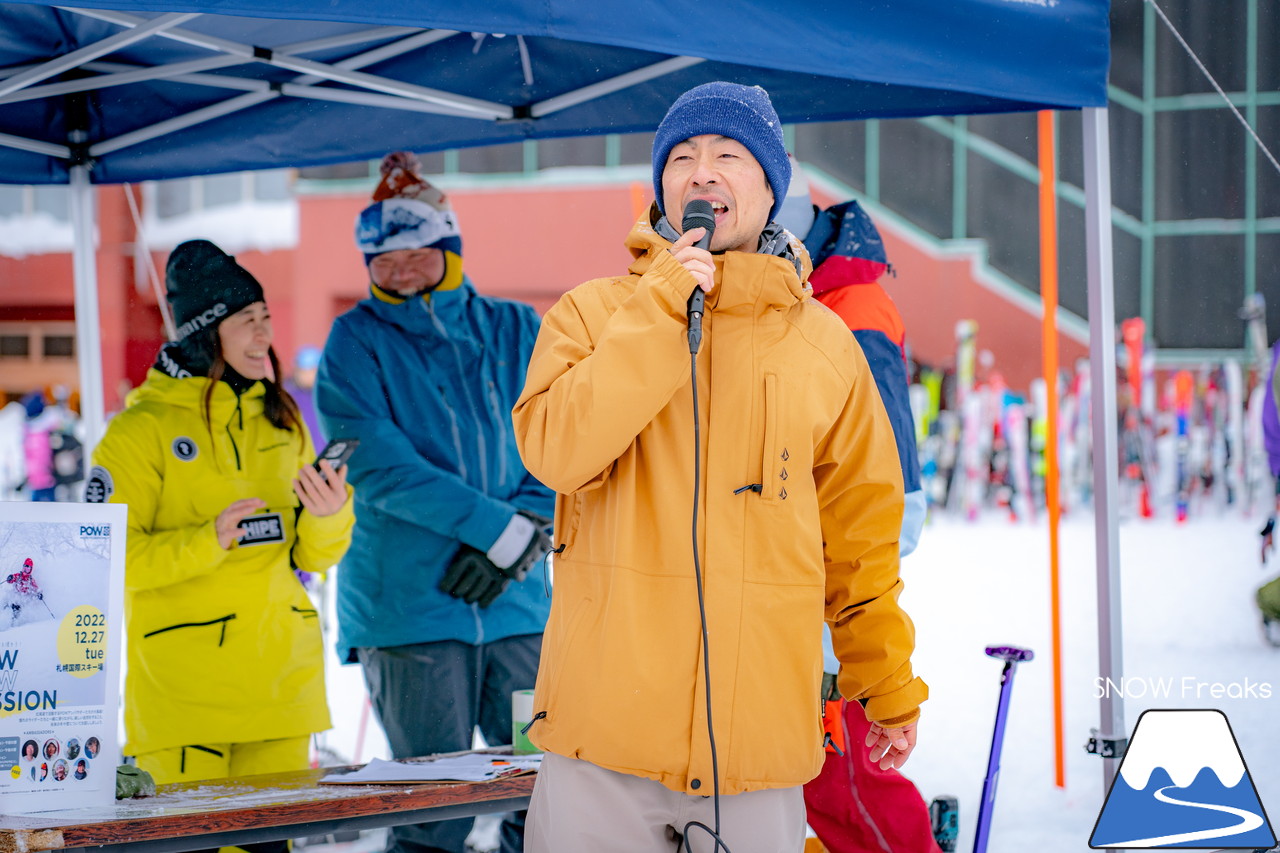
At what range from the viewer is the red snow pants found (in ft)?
8.36

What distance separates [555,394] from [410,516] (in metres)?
1.47

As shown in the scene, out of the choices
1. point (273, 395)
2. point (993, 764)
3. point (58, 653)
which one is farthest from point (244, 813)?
point (993, 764)

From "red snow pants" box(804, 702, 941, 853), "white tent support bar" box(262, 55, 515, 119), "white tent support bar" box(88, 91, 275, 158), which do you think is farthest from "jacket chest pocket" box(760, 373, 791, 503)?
"white tent support bar" box(88, 91, 275, 158)

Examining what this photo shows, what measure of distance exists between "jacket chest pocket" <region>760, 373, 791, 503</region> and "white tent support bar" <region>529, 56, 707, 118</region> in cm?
166

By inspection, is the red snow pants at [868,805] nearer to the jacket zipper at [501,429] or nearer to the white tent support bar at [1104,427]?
the white tent support bar at [1104,427]

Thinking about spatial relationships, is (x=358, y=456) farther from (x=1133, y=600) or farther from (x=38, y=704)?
(x=1133, y=600)

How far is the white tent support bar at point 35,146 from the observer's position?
10.9 ft

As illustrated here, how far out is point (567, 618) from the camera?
1.51m

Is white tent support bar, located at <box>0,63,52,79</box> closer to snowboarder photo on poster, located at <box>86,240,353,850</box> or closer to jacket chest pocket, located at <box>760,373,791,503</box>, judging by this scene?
snowboarder photo on poster, located at <box>86,240,353,850</box>

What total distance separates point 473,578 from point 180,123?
65.5 inches

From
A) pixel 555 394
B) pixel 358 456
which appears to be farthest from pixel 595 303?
pixel 358 456

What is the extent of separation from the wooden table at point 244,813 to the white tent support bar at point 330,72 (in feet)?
5.16

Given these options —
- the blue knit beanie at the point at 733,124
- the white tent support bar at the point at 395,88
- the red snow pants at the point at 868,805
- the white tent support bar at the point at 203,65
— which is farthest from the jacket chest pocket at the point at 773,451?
the white tent support bar at the point at 395,88

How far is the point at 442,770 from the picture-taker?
238cm
